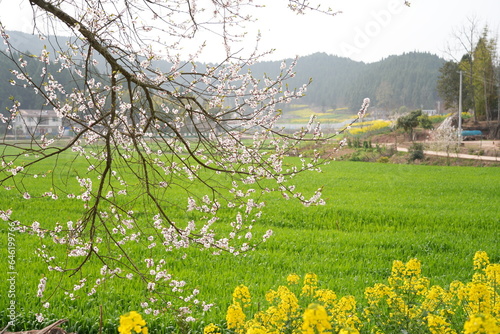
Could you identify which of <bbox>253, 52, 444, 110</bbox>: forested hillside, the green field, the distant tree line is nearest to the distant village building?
the green field

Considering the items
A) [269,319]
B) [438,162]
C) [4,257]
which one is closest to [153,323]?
[269,319]

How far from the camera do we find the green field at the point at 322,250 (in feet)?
13.9

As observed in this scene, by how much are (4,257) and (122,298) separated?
2641mm

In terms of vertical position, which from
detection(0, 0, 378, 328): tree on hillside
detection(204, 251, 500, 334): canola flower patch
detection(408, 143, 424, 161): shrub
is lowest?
detection(408, 143, 424, 161): shrub

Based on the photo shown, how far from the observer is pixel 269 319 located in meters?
2.35

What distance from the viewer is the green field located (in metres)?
4.24

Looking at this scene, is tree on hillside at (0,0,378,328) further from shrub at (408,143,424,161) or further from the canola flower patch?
shrub at (408,143,424,161)

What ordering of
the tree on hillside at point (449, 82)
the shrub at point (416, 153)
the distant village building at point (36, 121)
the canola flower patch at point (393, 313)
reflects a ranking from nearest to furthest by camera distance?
the canola flower patch at point (393, 313), the distant village building at point (36, 121), the shrub at point (416, 153), the tree on hillside at point (449, 82)

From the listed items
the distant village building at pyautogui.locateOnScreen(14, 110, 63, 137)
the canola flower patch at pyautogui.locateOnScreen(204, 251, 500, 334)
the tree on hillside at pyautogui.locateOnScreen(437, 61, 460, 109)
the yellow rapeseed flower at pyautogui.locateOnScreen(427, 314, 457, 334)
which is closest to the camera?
the yellow rapeseed flower at pyautogui.locateOnScreen(427, 314, 457, 334)

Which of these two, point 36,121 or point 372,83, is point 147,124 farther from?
point 372,83

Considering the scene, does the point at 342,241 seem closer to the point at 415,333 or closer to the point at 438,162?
the point at 415,333

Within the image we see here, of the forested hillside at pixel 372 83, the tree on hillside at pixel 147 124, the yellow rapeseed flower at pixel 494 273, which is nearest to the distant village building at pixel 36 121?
the tree on hillside at pixel 147 124

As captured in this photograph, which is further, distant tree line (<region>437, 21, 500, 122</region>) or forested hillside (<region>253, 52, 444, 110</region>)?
forested hillside (<region>253, 52, 444, 110</region>)

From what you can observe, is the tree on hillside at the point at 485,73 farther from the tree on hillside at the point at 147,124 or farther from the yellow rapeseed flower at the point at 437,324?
the yellow rapeseed flower at the point at 437,324
